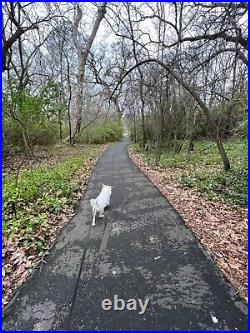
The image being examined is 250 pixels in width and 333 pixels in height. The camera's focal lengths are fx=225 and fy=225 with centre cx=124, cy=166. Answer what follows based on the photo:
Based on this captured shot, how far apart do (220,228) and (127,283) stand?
2.57 meters

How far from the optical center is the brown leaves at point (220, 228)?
354cm

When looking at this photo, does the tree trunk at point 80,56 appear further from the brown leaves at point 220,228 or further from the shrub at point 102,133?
the brown leaves at point 220,228

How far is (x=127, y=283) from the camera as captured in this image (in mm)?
3312

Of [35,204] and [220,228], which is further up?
[35,204]

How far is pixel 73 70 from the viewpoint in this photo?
23.1m

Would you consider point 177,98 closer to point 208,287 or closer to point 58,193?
point 58,193

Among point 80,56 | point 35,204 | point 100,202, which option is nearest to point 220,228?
point 100,202

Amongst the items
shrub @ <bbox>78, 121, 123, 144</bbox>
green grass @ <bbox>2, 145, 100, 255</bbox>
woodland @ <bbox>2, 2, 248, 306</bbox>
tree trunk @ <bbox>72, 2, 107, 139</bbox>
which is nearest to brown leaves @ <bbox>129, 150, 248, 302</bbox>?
woodland @ <bbox>2, 2, 248, 306</bbox>

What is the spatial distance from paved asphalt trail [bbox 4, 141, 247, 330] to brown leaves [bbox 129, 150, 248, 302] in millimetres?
208

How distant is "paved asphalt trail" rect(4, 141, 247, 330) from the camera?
2.71m

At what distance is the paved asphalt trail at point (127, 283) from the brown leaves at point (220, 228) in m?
0.21

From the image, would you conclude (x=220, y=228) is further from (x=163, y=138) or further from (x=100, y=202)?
(x=163, y=138)

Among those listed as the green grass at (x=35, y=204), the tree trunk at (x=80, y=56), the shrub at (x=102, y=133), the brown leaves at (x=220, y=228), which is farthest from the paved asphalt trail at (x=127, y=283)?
the shrub at (x=102, y=133)

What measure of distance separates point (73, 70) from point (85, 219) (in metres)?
21.3
